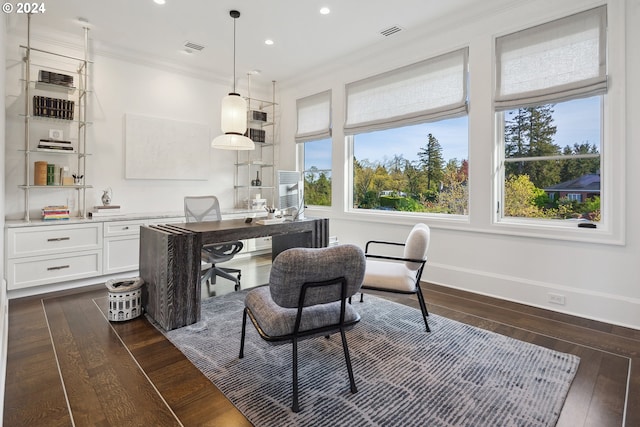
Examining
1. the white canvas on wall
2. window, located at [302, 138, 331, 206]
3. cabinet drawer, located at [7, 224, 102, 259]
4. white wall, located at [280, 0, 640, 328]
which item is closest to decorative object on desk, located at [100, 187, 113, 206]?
the white canvas on wall

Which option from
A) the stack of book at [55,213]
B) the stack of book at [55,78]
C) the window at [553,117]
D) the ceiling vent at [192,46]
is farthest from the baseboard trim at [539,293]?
the stack of book at [55,78]

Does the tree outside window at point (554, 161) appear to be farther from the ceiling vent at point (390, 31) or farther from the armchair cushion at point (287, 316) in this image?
the armchair cushion at point (287, 316)

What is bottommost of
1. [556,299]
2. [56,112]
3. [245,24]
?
[556,299]

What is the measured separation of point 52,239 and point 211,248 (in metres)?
1.65

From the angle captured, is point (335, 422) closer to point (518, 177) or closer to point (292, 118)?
point (518, 177)

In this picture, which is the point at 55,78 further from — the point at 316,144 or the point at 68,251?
the point at 316,144

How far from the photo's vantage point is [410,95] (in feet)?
13.4

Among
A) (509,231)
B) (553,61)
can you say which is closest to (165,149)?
(509,231)

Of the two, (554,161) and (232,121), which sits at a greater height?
(232,121)

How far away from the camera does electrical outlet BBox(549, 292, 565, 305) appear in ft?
9.88

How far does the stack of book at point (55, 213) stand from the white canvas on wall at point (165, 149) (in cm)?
92

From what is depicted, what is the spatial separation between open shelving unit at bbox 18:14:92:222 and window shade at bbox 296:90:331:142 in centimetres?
296

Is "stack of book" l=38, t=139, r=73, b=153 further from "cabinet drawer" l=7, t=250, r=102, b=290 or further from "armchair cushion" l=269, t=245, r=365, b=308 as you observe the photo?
"armchair cushion" l=269, t=245, r=365, b=308

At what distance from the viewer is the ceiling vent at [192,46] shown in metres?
4.27
